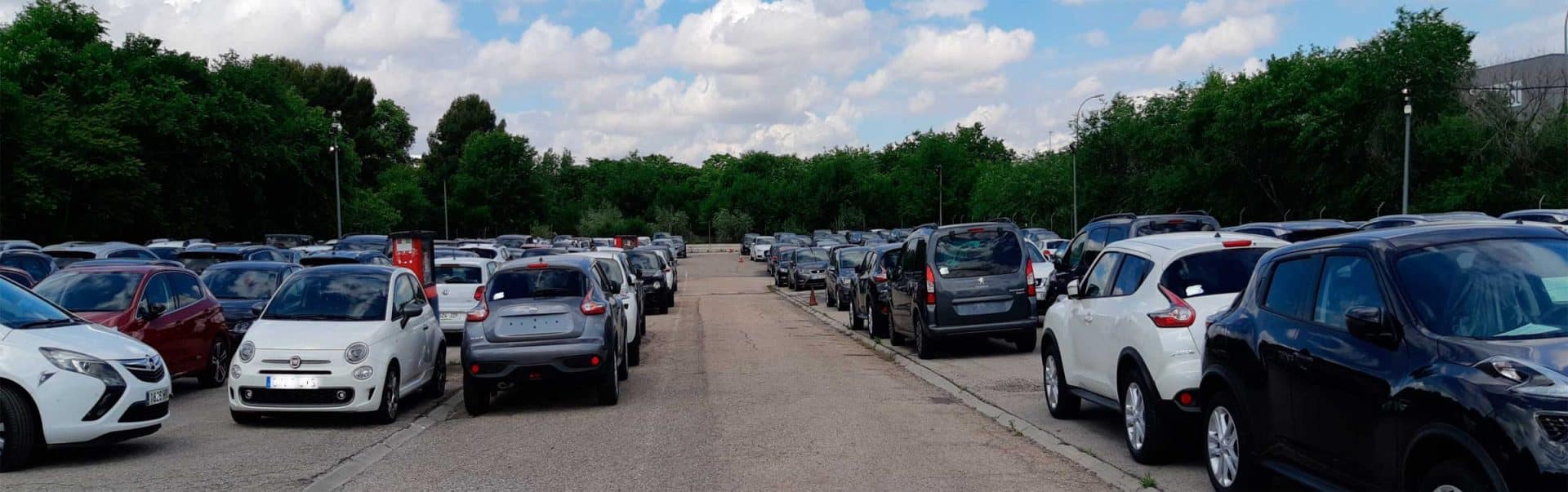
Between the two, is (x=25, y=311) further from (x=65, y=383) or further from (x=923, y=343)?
(x=923, y=343)

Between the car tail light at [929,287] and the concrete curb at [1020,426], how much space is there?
88 cm

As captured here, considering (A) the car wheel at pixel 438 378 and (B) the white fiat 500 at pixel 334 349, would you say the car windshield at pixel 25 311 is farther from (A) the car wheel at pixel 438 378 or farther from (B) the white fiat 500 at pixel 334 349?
(A) the car wheel at pixel 438 378

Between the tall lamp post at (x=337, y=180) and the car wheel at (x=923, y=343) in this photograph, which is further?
the tall lamp post at (x=337, y=180)

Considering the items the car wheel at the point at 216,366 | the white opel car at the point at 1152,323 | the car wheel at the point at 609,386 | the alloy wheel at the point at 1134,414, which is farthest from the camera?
the car wheel at the point at 216,366

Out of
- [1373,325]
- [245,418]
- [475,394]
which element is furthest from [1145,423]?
[245,418]

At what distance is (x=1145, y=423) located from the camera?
888cm

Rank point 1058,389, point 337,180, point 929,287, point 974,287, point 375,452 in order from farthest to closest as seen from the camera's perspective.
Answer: point 337,180, point 929,287, point 974,287, point 1058,389, point 375,452

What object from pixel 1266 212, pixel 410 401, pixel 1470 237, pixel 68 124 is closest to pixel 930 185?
pixel 1266 212

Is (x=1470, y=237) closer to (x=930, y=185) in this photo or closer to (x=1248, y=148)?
(x=1248, y=148)

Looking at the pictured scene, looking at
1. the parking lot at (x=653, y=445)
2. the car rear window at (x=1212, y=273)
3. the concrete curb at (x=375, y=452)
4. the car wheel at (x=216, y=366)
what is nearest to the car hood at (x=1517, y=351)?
the parking lot at (x=653, y=445)

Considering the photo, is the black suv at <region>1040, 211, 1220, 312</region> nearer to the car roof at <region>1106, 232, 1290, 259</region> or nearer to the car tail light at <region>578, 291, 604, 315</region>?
the car tail light at <region>578, 291, 604, 315</region>

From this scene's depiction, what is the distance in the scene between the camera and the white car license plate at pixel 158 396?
10120 millimetres

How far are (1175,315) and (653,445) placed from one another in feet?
14.1

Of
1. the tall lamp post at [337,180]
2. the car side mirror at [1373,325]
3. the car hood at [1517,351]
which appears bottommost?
the car hood at [1517,351]
